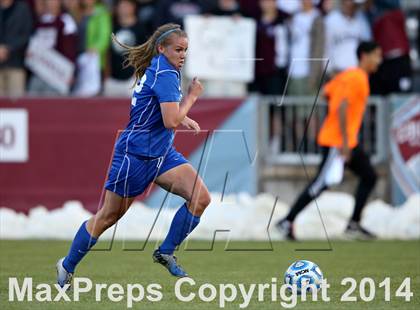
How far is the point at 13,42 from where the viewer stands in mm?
16891

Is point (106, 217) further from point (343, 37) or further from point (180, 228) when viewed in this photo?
point (343, 37)

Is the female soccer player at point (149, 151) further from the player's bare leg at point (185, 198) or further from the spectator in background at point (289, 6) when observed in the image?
the spectator in background at point (289, 6)

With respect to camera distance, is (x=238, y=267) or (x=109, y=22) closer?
(x=238, y=267)

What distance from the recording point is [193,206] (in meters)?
9.27

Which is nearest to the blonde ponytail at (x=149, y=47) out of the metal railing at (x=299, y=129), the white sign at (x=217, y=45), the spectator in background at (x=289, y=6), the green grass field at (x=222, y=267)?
the green grass field at (x=222, y=267)

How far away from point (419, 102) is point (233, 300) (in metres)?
7.81

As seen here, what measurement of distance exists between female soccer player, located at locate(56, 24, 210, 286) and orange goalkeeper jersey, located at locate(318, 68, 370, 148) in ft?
16.6

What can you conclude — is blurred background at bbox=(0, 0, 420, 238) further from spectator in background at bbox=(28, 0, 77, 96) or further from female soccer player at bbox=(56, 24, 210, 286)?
female soccer player at bbox=(56, 24, 210, 286)

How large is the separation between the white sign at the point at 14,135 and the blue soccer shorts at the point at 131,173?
6.56m

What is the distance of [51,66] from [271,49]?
132 inches

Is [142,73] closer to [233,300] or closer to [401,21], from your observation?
[233,300]

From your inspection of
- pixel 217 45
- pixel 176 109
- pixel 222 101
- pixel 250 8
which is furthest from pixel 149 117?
pixel 250 8

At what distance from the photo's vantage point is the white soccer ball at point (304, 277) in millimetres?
8680

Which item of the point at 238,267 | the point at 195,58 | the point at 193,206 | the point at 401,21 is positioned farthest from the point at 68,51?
the point at 193,206
